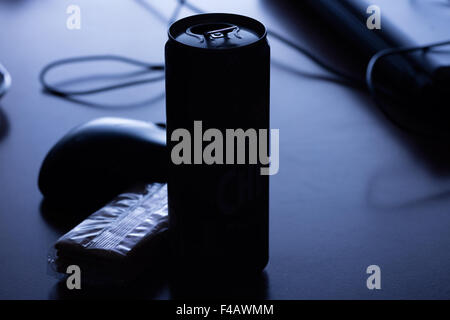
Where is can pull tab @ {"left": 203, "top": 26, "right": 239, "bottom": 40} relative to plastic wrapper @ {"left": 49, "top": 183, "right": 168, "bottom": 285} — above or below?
above

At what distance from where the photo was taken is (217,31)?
468mm

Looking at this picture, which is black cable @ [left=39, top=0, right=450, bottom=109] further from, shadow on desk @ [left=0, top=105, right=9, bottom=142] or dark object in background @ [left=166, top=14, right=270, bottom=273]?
dark object in background @ [left=166, top=14, right=270, bottom=273]

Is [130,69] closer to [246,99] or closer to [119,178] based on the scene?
[119,178]

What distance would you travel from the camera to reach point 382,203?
0.64m

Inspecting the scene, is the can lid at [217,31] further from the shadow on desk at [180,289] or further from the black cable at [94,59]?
the black cable at [94,59]

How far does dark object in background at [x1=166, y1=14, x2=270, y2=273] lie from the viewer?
0.45m

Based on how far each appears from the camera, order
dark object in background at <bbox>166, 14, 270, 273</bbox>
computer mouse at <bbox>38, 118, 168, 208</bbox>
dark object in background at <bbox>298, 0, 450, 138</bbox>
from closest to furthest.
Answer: dark object in background at <bbox>166, 14, 270, 273</bbox> → computer mouse at <bbox>38, 118, 168, 208</bbox> → dark object in background at <bbox>298, 0, 450, 138</bbox>

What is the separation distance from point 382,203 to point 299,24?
458 millimetres

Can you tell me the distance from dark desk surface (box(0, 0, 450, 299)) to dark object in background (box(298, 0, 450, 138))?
3 cm

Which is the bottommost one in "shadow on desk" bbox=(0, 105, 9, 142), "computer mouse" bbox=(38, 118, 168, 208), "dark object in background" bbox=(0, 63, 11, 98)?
"computer mouse" bbox=(38, 118, 168, 208)

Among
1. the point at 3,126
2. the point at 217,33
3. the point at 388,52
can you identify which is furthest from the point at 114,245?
the point at 388,52

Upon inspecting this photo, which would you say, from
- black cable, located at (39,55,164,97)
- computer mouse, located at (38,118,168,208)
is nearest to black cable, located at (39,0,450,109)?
black cable, located at (39,55,164,97)

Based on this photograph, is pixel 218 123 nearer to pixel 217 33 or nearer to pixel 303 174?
pixel 217 33
